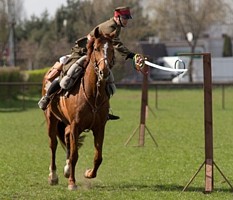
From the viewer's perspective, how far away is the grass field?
903 centimetres

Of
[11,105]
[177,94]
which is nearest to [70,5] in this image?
[177,94]

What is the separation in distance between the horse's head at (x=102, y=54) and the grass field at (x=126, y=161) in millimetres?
1744

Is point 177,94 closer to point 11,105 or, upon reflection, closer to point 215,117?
point 11,105

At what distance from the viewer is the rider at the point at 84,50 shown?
8609mm

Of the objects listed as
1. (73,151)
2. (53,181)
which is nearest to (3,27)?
(53,181)

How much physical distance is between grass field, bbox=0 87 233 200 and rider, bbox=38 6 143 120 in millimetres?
1329

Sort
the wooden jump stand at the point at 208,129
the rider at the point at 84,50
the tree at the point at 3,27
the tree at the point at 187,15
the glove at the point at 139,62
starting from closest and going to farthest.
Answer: the rider at the point at 84,50 → the glove at the point at 139,62 → the wooden jump stand at the point at 208,129 → the tree at the point at 3,27 → the tree at the point at 187,15

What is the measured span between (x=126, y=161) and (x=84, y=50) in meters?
3.72

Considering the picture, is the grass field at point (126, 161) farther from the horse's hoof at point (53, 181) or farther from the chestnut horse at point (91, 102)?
the chestnut horse at point (91, 102)

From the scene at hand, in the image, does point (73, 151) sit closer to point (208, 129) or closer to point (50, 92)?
point (50, 92)

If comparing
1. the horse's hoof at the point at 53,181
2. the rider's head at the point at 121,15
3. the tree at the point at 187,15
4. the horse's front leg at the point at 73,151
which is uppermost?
the tree at the point at 187,15

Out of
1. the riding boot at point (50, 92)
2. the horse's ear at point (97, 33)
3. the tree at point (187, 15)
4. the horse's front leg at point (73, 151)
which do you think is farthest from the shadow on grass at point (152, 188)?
the tree at point (187, 15)

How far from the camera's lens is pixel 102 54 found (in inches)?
329

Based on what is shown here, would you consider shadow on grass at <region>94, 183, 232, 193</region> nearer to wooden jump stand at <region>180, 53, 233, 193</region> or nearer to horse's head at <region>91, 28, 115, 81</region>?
wooden jump stand at <region>180, 53, 233, 193</region>
